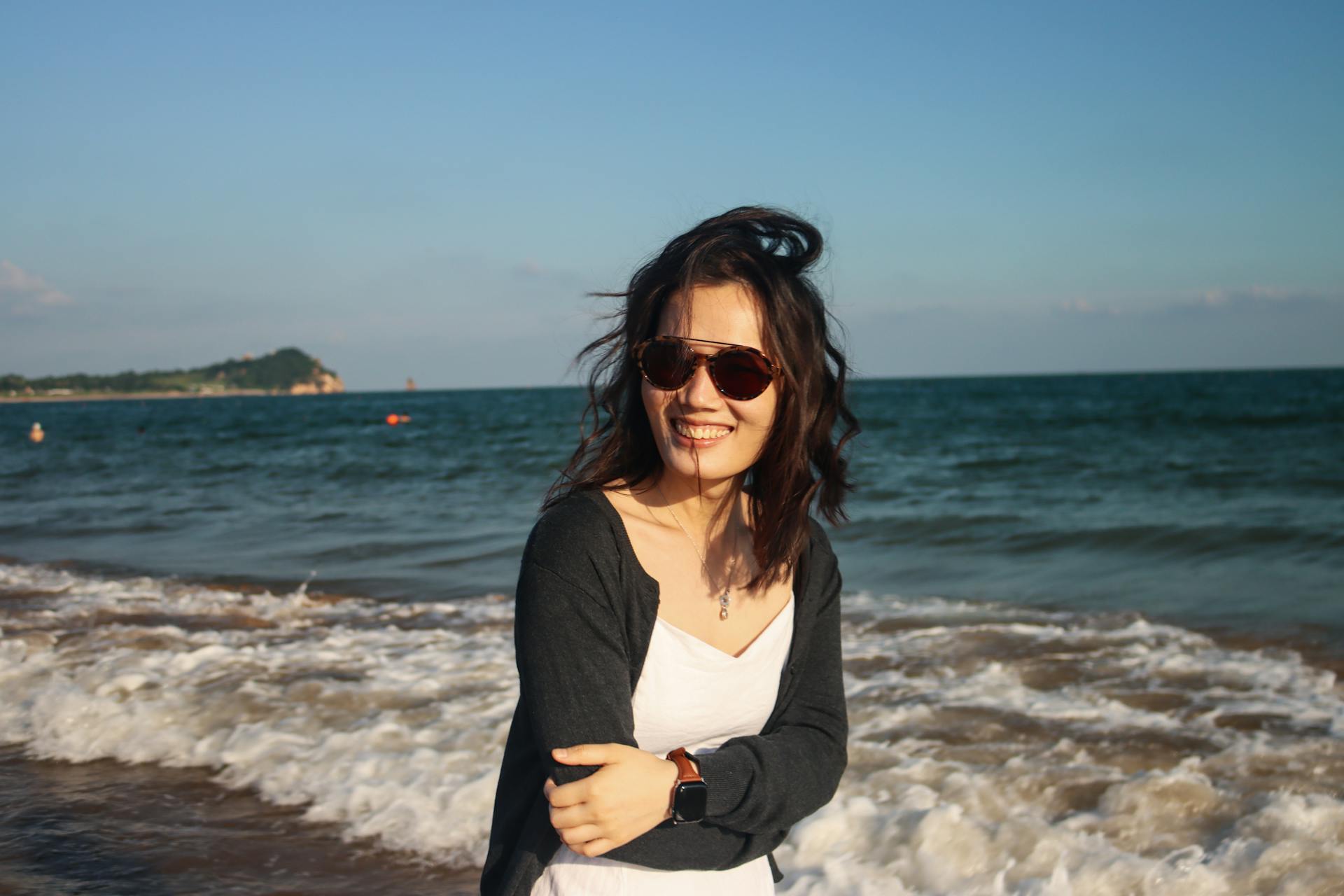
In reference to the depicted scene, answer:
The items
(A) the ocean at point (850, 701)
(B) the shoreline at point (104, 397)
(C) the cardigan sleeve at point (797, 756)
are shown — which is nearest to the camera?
(C) the cardigan sleeve at point (797, 756)

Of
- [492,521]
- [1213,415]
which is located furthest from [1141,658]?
[1213,415]

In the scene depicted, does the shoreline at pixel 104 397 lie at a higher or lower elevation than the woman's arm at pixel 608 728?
higher

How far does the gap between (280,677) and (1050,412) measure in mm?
42680

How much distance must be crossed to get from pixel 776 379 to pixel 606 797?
739 mm

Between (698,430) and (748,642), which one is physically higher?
(698,430)

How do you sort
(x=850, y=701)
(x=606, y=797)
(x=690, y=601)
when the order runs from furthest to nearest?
(x=850, y=701), (x=690, y=601), (x=606, y=797)

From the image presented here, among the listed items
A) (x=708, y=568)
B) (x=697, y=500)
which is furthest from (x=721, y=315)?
(x=708, y=568)

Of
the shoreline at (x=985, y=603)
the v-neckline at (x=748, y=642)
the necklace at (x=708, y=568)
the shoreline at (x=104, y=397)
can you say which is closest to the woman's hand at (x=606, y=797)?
the v-neckline at (x=748, y=642)

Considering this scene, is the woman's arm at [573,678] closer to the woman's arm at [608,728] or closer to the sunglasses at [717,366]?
the woman's arm at [608,728]

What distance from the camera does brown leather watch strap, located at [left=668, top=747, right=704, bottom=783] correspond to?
1.46 metres

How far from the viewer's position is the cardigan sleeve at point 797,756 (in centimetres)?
152

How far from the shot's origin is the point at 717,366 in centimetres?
170

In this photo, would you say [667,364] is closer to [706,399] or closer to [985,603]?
[706,399]

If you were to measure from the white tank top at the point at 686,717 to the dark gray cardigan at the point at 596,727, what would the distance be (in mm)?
27
